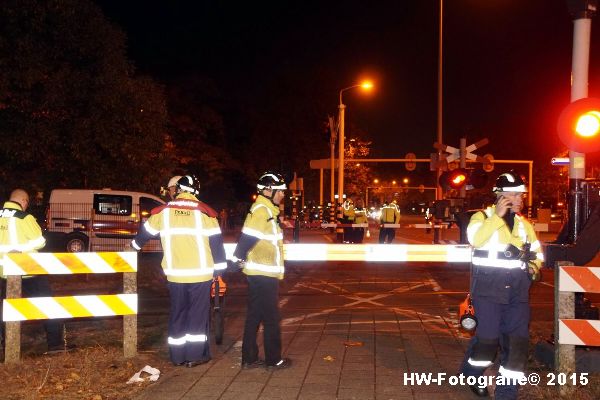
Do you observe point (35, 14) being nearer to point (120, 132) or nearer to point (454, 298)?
point (120, 132)

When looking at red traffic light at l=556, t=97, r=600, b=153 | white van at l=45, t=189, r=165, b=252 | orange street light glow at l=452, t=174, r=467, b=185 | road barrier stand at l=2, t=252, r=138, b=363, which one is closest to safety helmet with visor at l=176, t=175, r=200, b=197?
road barrier stand at l=2, t=252, r=138, b=363

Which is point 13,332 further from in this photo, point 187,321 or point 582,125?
point 582,125

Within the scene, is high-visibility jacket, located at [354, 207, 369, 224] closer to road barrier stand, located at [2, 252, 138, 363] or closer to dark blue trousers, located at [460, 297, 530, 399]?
road barrier stand, located at [2, 252, 138, 363]

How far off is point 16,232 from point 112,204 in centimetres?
1435

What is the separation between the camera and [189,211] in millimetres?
6984

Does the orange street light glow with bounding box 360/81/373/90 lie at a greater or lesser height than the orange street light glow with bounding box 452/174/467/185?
greater

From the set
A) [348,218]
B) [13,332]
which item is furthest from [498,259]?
[348,218]

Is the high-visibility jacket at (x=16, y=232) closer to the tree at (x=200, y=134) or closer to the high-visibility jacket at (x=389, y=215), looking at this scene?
the high-visibility jacket at (x=389, y=215)

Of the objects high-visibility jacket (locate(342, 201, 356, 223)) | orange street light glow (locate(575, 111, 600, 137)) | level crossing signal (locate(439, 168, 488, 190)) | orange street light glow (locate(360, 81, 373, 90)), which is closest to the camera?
orange street light glow (locate(575, 111, 600, 137))

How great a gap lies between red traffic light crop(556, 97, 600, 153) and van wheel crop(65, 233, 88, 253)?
16.7m

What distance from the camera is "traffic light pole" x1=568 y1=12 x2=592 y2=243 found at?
23.4 feet

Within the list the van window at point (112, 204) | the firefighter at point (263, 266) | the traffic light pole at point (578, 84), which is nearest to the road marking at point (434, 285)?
the traffic light pole at point (578, 84)

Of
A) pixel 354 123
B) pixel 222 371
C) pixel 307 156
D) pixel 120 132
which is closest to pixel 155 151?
pixel 120 132

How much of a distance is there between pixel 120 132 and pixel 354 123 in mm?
Answer: 40923
